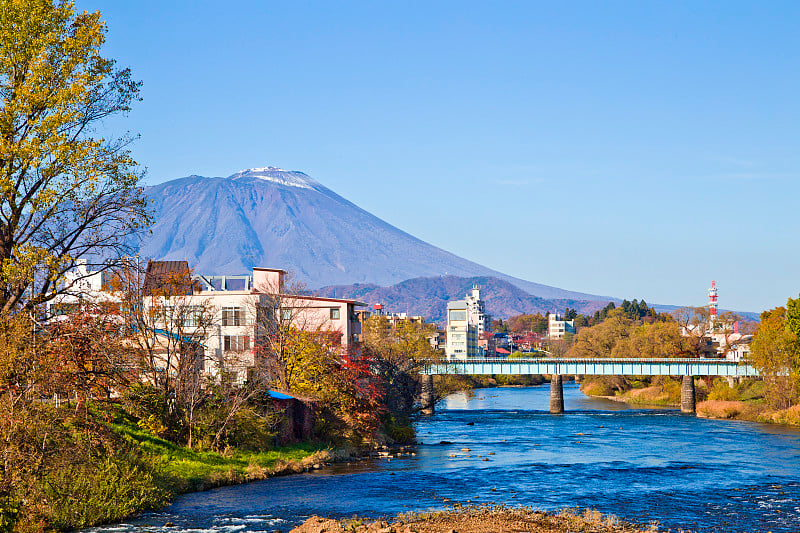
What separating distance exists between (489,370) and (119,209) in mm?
84090

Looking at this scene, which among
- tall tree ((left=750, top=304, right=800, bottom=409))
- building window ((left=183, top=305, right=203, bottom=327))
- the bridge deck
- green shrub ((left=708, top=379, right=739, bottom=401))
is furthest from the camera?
the bridge deck

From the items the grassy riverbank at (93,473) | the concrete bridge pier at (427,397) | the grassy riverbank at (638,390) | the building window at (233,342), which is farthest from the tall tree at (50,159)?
the grassy riverbank at (638,390)

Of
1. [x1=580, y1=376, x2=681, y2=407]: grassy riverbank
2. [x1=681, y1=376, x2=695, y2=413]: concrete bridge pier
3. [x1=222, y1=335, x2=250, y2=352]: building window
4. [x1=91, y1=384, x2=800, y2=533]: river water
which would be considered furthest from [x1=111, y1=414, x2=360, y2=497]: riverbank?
[x1=580, y1=376, x2=681, y2=407]: grassy riverbank

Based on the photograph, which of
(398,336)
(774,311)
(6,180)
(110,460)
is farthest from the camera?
(398,336)

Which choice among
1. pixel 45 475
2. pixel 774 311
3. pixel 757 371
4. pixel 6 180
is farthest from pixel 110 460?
pixel 774 311

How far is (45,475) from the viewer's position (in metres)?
30.0

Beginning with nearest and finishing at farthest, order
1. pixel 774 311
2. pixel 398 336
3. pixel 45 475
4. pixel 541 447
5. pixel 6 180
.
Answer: pixel 6 180 → pixel 45 475 → pixel 541 447 → pixel 774 311 → pixel 398 336

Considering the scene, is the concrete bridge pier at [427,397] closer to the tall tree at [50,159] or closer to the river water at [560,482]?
the river water at [560,482]

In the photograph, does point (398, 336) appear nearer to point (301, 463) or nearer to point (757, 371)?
point (757, 371)

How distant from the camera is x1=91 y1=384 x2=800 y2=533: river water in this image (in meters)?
34.0

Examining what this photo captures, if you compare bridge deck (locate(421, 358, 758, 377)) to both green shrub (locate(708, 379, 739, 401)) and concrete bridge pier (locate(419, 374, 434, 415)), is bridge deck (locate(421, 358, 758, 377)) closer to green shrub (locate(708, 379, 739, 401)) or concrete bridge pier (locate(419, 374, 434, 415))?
concrete bridge pier (locate(419, 374, 434, 415))

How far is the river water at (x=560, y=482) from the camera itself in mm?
33969

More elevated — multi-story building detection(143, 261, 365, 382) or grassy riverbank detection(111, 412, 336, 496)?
multi-story building detection(143, 261, 365, 382)

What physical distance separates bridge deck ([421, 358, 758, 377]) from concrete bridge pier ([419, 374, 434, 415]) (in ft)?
4.79
